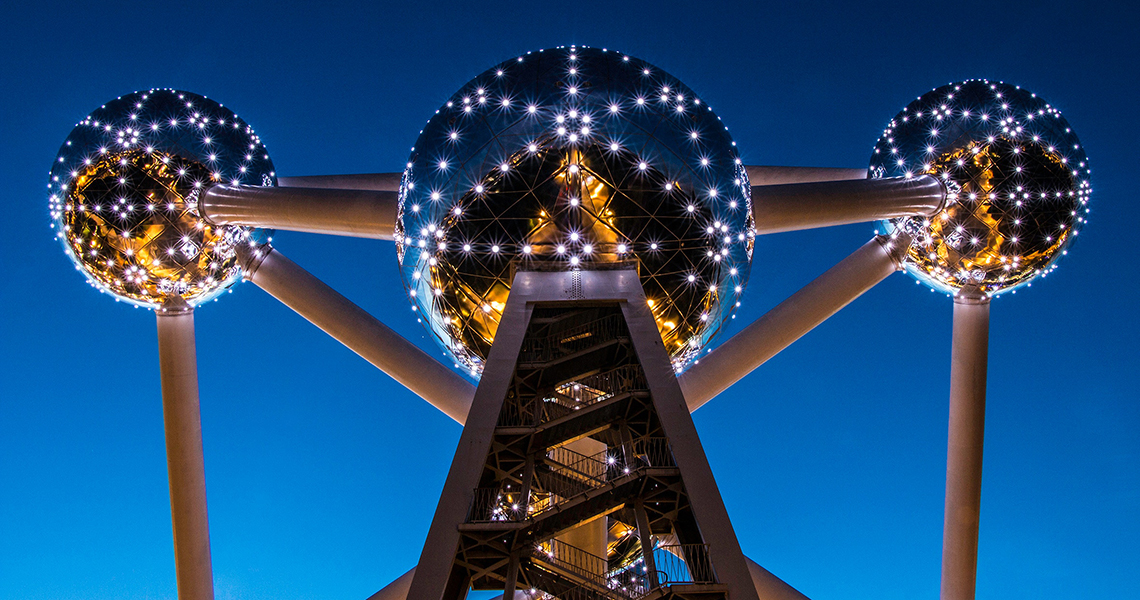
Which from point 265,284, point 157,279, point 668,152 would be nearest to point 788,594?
point 668,152

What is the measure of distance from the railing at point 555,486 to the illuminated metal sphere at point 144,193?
30.8 ft

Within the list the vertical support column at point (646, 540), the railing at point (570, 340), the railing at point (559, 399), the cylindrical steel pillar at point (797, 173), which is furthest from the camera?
the cylindrical steel pillar at point (797, 173)

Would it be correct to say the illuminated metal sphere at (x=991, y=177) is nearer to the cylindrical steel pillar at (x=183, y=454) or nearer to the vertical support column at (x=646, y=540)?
the vertical support column at (x=646, y=540)

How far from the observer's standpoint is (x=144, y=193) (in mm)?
16453

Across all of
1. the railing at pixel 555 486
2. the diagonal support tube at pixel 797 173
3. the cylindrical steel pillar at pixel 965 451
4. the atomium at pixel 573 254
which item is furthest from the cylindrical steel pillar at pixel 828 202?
the railing at pixel 555 486

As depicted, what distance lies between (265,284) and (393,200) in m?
4.37

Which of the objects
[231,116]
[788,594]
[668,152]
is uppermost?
[231,116]

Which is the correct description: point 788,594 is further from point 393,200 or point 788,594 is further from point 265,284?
point 265,284

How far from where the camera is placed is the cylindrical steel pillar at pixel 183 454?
1706 centimetres

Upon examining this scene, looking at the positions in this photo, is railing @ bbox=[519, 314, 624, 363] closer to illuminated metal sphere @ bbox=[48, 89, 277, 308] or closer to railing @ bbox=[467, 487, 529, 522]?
railing @ bbox=[467, 487, 529, 522]

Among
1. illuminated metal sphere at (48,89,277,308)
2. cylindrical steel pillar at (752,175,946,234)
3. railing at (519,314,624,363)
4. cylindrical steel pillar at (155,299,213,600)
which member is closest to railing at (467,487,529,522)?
railing at (519,314,624,363)

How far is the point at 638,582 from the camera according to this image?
9312 mm

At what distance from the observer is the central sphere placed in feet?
40.4

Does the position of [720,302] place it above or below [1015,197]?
below
